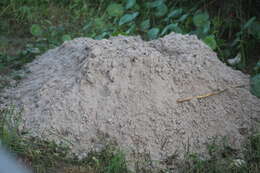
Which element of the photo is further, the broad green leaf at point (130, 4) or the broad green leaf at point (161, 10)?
the broad green leaf at point (130, 4)

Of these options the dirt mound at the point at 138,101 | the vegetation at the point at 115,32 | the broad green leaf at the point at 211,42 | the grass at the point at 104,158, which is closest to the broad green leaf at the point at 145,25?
the vegetation at the point at 115,32

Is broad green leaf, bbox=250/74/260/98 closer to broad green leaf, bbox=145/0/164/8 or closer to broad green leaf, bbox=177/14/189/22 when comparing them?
broad green leaf, bbox=177/14/189/22

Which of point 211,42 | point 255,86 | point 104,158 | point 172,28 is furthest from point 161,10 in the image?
point 104,158

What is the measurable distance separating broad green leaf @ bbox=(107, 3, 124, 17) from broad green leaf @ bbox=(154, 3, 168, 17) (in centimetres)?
47

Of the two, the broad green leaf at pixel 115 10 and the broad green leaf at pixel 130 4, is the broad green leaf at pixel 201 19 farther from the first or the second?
the broad green leaf at pixel 115 10

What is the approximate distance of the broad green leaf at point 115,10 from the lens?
5359mm

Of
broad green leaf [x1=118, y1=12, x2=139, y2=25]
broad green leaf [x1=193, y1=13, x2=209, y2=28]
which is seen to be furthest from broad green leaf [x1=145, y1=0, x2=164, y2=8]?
broad green leaf [x1=193, y1=13, x2=209, y2=28]

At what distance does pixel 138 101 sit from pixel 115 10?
7.79ft

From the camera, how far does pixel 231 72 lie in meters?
3.70

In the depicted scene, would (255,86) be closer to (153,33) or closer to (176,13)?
(153,33)

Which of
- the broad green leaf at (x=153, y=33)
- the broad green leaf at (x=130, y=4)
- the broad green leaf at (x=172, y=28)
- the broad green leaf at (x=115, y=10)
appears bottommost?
the broad green leaf at (x=153, y=33)

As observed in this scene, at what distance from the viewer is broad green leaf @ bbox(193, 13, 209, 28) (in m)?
4.61

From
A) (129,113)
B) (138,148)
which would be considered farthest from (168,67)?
(138,148)

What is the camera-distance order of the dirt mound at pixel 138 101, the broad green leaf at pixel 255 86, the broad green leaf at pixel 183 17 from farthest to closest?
the broad green leaf at pixel 183 17 → the broad green leaf at pixel 255 86 → the dirt mound at pixel 138 101
